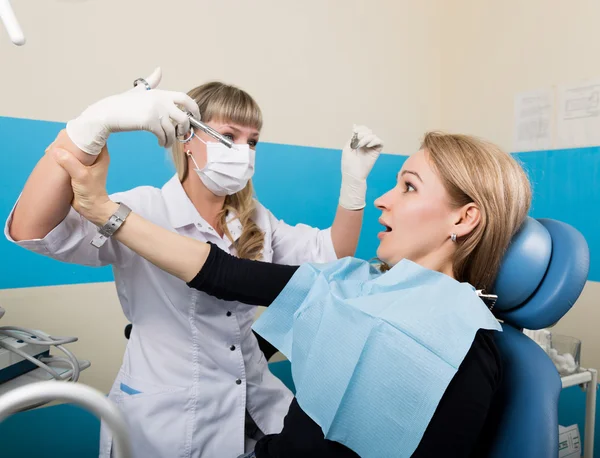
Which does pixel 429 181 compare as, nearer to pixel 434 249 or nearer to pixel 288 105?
pixel 434 249

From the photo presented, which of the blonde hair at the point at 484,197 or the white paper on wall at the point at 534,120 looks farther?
the white paper on wall at the point at 534,120

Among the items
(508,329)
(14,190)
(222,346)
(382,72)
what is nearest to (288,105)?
(382,72)

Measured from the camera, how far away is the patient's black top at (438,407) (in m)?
0.77

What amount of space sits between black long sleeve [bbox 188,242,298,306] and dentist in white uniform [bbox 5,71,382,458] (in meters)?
0.17

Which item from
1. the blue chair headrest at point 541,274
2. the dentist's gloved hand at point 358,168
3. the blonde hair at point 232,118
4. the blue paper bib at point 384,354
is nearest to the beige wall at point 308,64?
the blonde hair at point 232,118

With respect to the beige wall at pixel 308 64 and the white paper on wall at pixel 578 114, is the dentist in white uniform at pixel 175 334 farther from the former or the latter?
the white paper on wall at pixel 578 114

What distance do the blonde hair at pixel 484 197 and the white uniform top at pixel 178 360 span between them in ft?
1.94

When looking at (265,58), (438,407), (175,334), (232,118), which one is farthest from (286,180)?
(438,407)

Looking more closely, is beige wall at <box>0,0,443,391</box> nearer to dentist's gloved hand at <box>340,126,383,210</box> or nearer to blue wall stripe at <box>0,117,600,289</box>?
blue wall stripe at <box>0,117,600,289</box>

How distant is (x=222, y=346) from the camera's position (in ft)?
3.94

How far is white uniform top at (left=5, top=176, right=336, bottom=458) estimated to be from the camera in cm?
109

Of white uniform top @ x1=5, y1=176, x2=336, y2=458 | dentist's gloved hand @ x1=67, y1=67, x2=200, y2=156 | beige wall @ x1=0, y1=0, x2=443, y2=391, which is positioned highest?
beige wall @ x1=0, y1=0, x2=443, y2=391

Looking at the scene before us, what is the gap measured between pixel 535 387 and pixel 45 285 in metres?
1.52

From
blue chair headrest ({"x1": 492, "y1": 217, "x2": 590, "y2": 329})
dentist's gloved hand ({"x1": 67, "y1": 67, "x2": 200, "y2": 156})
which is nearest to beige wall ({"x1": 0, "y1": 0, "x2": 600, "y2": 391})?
dentist's gloved hand ({"x1": 67, "y1": 67, "x2": 200, "y2": 156})
